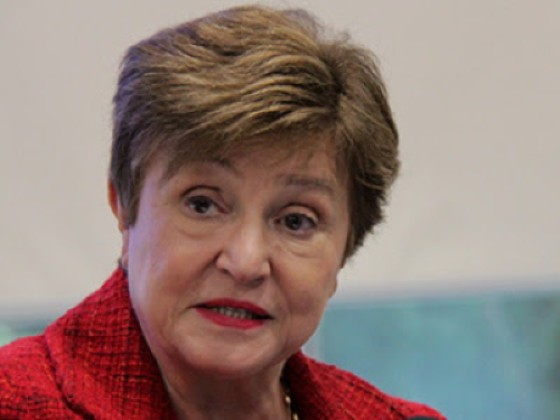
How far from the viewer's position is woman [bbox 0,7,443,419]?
4.94ft

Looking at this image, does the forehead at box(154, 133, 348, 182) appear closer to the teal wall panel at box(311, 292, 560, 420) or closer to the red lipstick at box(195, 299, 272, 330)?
the red lipstick at box(195, 299, 272, 330)

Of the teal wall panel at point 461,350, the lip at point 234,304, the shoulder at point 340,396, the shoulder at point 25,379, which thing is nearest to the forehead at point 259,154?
the lip at point 234,304

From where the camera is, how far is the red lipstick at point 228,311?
152cm

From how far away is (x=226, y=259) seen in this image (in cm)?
150

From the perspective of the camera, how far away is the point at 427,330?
3.03 m

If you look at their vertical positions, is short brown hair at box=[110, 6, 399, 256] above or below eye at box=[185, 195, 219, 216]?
above

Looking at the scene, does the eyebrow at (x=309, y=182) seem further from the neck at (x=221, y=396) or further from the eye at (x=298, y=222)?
the neck at (x=221, y=396)

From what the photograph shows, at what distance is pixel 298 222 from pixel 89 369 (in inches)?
13.7

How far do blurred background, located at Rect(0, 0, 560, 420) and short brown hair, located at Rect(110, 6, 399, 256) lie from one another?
1.28 metres

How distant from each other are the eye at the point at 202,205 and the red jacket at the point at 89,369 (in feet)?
0.60

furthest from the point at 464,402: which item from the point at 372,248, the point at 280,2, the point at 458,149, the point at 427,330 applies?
the point at 280,2

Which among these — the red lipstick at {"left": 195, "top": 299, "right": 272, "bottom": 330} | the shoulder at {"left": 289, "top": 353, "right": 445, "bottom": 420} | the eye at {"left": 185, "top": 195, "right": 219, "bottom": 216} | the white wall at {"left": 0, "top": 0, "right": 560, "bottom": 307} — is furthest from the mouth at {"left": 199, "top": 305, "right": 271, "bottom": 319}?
the white wall at {"left": 0, "top": 0, "right": 560, "bottom": 307}

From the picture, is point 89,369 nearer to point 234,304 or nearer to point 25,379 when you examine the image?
point 25,379

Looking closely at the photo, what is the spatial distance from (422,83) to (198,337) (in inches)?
64.8
